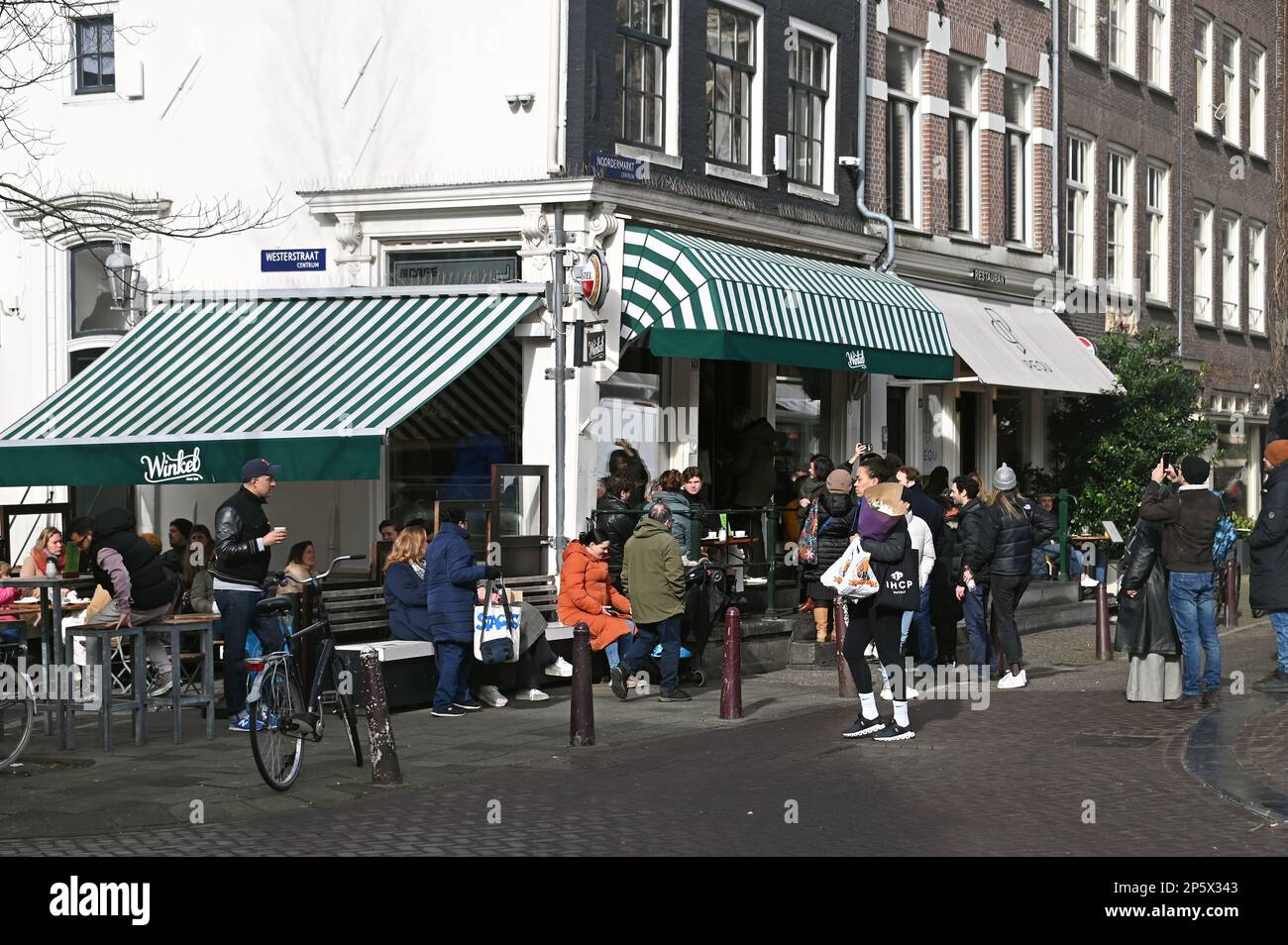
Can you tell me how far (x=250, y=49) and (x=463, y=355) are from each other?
4.88 metres

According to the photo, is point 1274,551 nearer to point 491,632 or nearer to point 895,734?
point 895,734

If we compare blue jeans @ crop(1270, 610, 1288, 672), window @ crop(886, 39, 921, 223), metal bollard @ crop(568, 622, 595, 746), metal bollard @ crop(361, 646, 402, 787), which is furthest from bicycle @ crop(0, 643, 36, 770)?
window @ crop(886, 39, 921, 223)

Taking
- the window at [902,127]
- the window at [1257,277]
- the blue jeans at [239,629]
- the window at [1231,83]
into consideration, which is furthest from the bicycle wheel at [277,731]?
the window at [1257,277]

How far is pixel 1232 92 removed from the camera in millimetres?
33844

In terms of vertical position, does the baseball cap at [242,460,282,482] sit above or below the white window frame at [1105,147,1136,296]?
below

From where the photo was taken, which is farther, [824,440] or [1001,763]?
[824,440]

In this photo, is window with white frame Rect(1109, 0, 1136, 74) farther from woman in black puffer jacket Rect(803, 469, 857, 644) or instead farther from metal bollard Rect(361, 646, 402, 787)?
metal bollard Rect(361, 646, 402, 787)

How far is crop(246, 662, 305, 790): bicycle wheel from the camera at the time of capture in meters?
10.3

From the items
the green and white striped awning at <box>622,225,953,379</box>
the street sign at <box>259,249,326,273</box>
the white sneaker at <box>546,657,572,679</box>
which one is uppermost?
the street sign at <box>259,249,326,273</box>

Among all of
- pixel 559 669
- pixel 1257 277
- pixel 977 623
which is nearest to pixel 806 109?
pixel 977 623

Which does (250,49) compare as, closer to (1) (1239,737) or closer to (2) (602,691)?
(2) (602,691)

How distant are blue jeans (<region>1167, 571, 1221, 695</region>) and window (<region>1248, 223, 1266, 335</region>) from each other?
2272 cm
